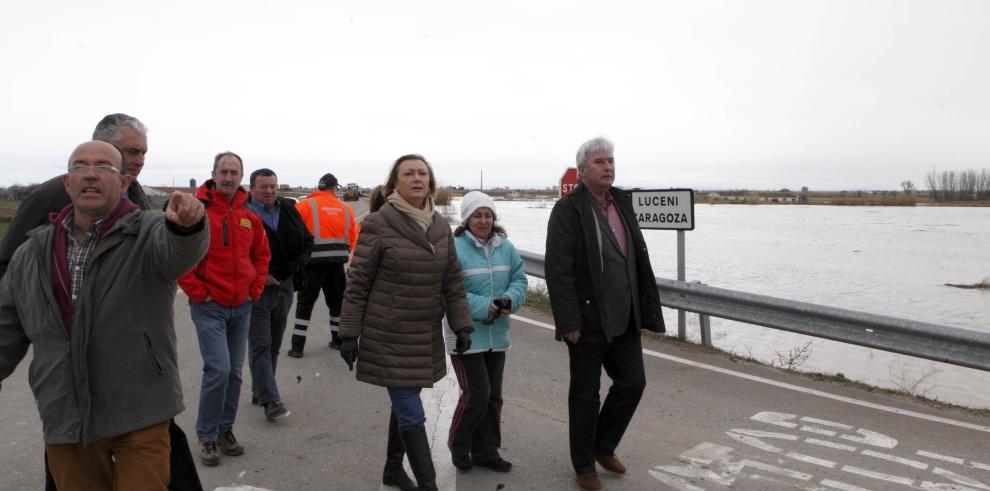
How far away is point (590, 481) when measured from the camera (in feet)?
13.5

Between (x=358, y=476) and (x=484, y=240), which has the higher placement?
(x=484, y=240)

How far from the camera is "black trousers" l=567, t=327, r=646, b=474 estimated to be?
165 inches

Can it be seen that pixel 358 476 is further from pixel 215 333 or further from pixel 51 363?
pixel 51 363

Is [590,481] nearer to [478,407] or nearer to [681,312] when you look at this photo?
[478,407]

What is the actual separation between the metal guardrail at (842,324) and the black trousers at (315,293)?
3472mm

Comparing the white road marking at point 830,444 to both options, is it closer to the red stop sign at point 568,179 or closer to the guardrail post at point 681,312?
the guardrail post at point 681,312

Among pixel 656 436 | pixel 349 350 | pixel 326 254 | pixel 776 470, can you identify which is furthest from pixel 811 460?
pixel 326 254

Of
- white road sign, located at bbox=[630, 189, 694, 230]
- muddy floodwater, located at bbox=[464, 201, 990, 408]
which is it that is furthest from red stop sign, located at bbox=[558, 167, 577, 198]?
white road sign, located at bbox=[630, 189, 694, 230]

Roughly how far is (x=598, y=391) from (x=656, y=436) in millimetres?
1012

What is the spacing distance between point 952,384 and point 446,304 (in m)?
5.80

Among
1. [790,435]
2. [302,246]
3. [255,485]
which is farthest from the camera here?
[302,246]

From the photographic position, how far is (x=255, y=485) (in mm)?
4113

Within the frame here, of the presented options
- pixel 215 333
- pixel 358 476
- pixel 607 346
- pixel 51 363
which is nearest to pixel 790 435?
pixel 607 346

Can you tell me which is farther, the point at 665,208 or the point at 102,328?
the point at 665,208
